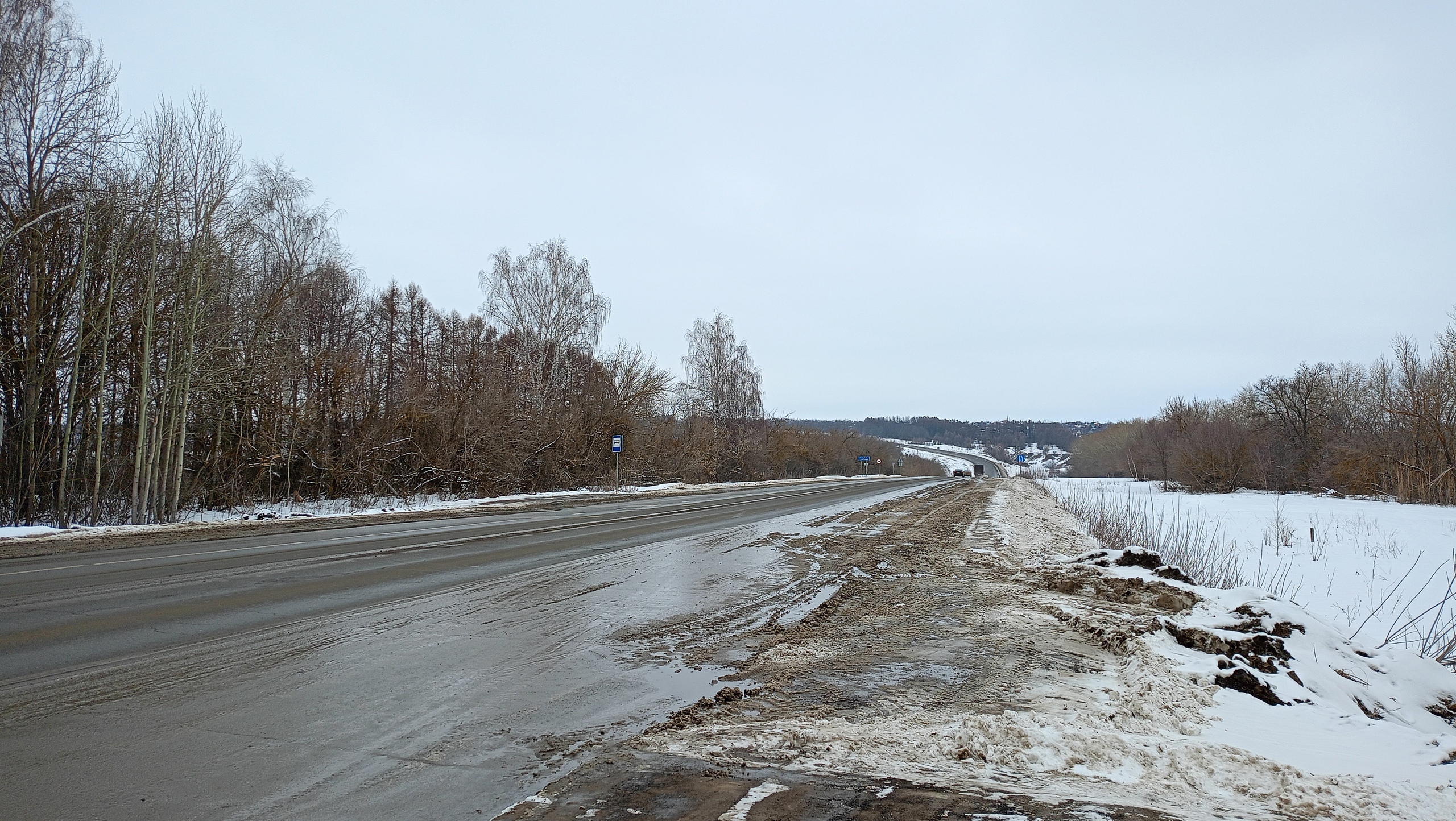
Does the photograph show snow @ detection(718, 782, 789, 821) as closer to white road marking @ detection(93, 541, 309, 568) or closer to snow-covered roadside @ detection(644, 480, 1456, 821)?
snow-covered roadside @ detection(644, 480, 1456, 821)

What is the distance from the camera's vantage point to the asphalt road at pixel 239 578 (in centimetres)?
598

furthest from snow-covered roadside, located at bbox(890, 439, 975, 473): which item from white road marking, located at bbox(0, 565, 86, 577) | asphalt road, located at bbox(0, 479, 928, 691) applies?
white road marking, located at bbox(0, 565, 86, 577)

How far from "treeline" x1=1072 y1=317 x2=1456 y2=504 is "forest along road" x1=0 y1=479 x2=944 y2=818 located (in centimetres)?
2537

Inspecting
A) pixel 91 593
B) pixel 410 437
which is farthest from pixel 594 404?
pixel 91 593

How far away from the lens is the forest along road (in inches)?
134

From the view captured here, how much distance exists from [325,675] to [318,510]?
20.0 meters

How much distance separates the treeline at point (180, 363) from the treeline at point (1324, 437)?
26.1m

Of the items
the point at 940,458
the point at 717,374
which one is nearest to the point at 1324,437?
the point at 717,374

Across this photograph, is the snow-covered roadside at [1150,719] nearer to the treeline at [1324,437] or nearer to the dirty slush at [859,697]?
the dirty slush at [859,697]

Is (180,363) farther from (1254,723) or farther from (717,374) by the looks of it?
(717,374)

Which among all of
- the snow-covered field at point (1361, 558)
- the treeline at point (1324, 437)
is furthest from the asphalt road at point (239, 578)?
the treeline at point (1324, 437)

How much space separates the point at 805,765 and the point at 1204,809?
1.75 meters

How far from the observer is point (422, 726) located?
4.20m

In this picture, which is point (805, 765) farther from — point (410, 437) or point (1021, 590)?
point (410, 437)
